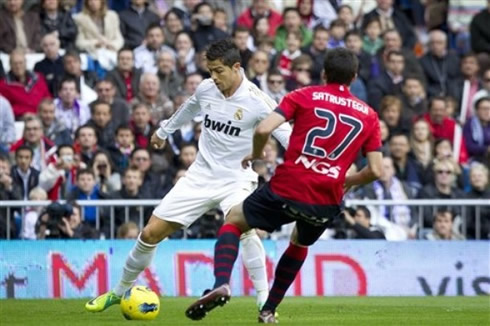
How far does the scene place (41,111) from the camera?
69.8 ft

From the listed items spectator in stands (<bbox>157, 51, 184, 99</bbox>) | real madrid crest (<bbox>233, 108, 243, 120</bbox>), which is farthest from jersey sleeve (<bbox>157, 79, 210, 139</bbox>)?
spectator in stands (<bbox>157, 51, 184, 99</bbox>)

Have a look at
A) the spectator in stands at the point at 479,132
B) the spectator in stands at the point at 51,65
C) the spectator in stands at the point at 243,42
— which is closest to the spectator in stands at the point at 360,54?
the spectator in stands at the point at 243,42

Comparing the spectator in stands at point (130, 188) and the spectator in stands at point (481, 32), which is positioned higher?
the spectator in stands at point (481, 32)

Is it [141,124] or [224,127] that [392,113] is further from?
[224,127]

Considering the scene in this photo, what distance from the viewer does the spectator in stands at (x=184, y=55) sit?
23141mm

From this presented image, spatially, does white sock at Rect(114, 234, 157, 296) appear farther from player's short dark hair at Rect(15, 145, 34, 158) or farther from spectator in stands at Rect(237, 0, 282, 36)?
spectator in stands at Rect(237, 0, 282, 36)

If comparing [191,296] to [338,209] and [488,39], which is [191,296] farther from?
[488,39]

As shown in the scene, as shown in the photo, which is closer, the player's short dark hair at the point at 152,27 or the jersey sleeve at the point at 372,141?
the jersey sleeve at the point at 372,141

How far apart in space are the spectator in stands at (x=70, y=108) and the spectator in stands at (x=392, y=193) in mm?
4310

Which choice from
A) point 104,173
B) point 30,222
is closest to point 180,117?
point 30,222

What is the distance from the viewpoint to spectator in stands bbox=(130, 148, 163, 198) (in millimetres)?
20531

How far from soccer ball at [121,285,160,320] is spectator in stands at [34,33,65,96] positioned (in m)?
9.26

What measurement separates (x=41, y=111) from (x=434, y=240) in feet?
19.3

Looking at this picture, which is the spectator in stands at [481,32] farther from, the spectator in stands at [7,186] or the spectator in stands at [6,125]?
the spectator in stands at [7,186]
